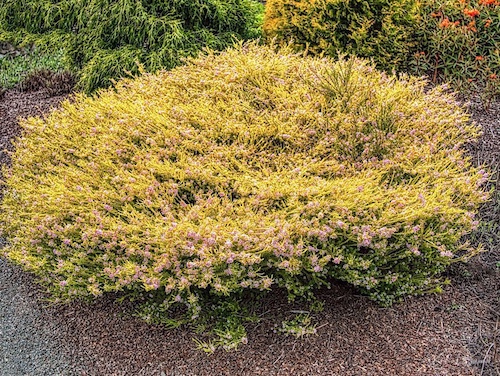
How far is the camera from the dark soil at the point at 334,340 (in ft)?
8.84

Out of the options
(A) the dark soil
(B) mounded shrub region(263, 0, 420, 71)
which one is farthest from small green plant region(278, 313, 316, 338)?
(B) mounded shrub region(263, 0, 420, 71)

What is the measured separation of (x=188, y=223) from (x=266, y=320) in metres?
0.69

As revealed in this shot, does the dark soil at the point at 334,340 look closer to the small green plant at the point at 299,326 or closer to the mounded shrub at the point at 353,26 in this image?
the small green plant at the point at 299,326

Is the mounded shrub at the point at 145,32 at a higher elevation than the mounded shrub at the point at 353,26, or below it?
below

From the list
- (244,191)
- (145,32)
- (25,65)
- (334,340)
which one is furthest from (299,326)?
(25,65)

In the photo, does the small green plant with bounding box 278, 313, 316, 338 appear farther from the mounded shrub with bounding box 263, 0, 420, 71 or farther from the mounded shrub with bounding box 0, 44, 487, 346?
the mounded shrub with bounding box 263, 0, 420, 71

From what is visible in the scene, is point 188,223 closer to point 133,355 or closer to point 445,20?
point 133,355

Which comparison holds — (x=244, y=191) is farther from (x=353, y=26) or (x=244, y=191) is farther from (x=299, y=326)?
(x=353, y=26)

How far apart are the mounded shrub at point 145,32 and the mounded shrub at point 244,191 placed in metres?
1.21

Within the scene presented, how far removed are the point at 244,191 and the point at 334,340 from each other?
86 centimetres

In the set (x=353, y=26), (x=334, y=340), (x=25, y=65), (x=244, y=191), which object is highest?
(x=353, y=26)

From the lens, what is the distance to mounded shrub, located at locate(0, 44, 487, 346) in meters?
2.59

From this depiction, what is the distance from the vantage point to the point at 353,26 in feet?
15.7

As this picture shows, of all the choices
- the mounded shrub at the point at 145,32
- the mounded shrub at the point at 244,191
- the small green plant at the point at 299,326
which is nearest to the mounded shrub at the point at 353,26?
the mounded shrub at the point at 145,32
